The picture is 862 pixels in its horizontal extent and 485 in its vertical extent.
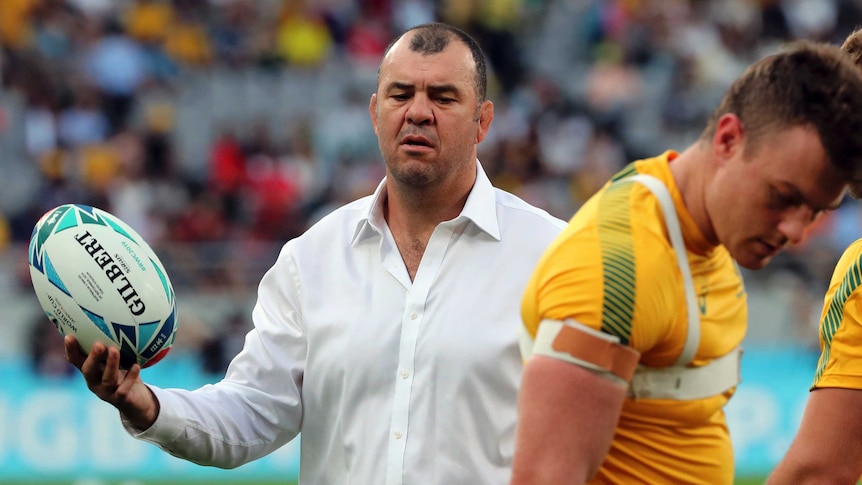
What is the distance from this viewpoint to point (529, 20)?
18.8 meters

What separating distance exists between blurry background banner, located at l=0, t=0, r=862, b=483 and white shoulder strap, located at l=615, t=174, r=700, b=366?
924 cm

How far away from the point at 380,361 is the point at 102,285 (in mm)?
928

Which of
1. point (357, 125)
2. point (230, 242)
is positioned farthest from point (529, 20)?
point (230, 242)

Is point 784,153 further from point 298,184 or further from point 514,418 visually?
point 298,184

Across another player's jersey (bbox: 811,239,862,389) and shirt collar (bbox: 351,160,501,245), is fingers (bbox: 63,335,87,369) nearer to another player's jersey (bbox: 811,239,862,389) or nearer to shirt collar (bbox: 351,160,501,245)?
shirt collar (bbox: 351,160,501,245)

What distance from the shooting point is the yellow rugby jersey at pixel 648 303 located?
9.21 feet

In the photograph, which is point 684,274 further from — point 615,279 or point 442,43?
point 442,43

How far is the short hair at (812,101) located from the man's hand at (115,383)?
6.69 feet

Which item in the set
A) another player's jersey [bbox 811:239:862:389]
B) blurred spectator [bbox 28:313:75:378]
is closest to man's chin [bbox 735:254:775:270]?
another player's jersey [bbox 811:239:862:389]

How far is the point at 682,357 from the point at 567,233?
1.26 ft

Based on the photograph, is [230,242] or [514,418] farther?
[230,242]

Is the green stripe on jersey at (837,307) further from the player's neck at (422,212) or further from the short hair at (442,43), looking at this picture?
the short hair at (442,43)

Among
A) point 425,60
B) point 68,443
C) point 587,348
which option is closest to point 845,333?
point 587,348

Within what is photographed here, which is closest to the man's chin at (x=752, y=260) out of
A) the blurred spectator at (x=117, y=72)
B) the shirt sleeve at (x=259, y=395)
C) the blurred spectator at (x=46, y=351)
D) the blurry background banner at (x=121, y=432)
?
the shirt sleeve at (x=259, y=395)
